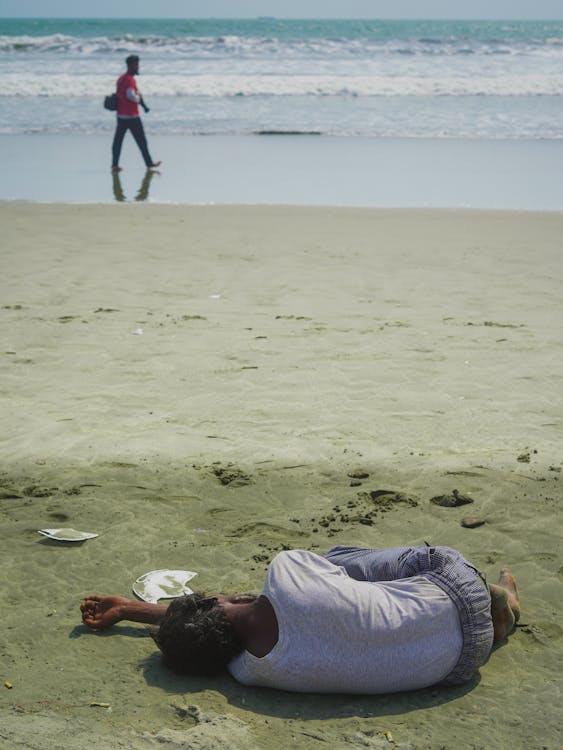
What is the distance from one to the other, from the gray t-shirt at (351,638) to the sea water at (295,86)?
1719 centimetres

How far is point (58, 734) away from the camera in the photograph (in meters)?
2.68

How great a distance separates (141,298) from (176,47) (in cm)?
3723

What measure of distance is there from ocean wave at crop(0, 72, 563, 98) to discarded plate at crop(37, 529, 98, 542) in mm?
24139

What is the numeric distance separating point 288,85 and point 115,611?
27.0 meters

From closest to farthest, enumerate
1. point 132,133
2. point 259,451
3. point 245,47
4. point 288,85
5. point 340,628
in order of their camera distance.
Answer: point 340,628
point 259,451
point 132,133
point 288,85
point 245,47

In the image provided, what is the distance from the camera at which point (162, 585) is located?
358 centimetres

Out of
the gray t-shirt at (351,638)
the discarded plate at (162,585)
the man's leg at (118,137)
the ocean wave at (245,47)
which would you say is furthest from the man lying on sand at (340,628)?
the ocean wave at (245,47)

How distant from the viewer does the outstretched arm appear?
128 inches

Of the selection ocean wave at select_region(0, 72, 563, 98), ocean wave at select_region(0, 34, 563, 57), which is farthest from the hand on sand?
ocean wave at select_region(0, 34, 563, 57)

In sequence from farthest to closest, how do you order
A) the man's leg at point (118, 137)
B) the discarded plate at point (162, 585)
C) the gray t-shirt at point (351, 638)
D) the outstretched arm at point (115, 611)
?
the man's leg at point (118, 137), the discarded plate at point (162, 585), the outstretched arm at point (115, 611), the gray t-shirt at point (351, 638)

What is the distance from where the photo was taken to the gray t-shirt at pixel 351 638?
112 inches

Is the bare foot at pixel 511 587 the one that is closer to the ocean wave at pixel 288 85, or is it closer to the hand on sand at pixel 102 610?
the hand on sand at pixel 102 610

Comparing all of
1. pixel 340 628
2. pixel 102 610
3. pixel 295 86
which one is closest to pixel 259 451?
pixel 102 610

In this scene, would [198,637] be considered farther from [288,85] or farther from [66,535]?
[288,85]
